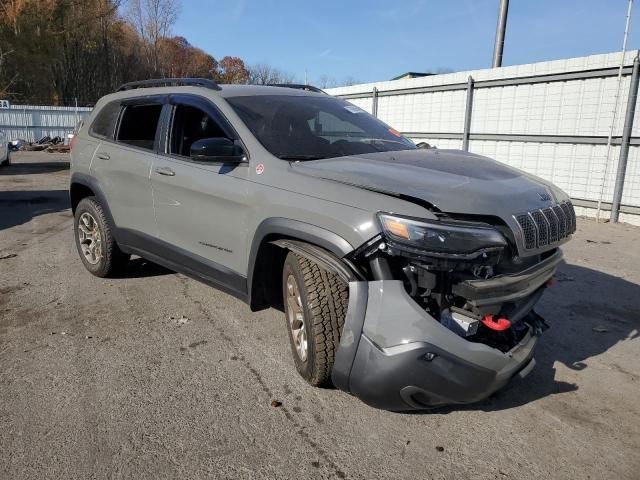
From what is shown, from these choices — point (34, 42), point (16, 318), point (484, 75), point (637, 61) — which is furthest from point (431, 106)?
point (34, 42)

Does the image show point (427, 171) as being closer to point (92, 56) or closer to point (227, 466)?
point (227, 466)

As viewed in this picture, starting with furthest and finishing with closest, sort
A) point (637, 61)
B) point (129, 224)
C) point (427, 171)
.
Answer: point (637, 61) → point (129, 224) → point (427, 171)

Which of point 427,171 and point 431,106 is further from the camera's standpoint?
point 431,106

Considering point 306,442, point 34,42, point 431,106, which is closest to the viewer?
point 306,442

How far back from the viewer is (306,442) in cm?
272

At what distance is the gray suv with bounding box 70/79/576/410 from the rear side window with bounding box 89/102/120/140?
0.81 metres

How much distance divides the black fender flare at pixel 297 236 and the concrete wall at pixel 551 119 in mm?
8314

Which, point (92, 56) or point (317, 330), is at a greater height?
point (92, 56)

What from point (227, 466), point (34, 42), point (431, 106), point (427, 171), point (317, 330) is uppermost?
point (34, 42)

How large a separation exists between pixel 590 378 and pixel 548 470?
122 centimetres

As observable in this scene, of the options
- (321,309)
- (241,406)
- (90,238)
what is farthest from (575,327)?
(90,238)

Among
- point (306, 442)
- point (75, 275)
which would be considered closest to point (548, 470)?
point (306, 442)

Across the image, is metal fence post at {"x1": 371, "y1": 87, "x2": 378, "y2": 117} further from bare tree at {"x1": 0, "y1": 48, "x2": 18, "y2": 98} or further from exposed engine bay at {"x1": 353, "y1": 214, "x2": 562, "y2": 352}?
bare tree at {"x1": 0, "y1": 48, "x2": 18, "y2": 98}

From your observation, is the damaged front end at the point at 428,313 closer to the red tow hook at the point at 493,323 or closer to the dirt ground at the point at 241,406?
the red tow hook at the point at 493,323
